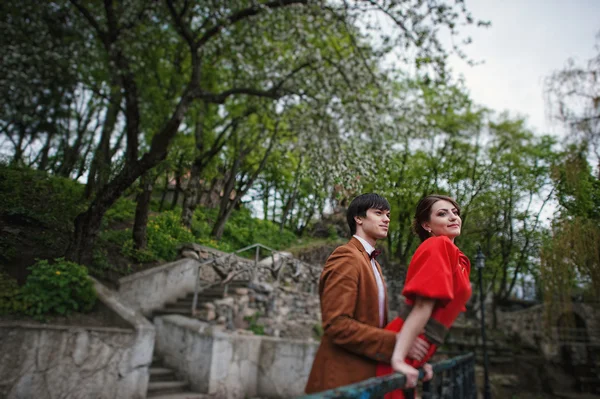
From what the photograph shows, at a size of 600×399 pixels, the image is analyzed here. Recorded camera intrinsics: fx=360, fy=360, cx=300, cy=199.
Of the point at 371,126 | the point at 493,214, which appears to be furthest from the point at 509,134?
the point at 493,214

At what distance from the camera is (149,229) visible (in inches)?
227

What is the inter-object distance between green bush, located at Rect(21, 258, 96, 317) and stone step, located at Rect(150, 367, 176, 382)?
187 cm

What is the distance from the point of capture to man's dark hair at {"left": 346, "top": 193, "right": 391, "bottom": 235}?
1.69 meters

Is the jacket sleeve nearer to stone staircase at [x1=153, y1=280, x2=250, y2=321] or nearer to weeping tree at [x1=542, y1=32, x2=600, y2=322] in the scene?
weeping tree at [x1=542, y1=32, x2=600, y2=322]

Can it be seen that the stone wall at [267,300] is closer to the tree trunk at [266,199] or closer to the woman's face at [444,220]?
the tree trunk at [266,199]

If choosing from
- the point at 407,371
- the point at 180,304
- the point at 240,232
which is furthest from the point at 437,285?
the point at 180,304

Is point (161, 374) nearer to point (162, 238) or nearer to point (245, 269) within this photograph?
point (162, 238)

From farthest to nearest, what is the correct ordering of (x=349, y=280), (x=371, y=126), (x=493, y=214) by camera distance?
1. (x=371, y=126)
2. (x=493, y=214)
3. (x=349, y=280)

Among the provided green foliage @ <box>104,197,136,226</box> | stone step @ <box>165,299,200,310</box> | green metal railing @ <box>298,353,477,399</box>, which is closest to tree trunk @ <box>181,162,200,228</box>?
green foliage @ <box>104,197,136,226</box>

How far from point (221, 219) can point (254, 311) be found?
2.69 meters

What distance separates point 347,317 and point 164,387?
5643 mm

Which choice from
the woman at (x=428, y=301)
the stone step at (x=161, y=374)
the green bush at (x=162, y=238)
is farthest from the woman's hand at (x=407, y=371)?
the stone step at (x=161, y=374)

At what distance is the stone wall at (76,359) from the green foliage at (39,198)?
1224mm

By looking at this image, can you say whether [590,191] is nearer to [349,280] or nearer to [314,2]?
[349,280]
